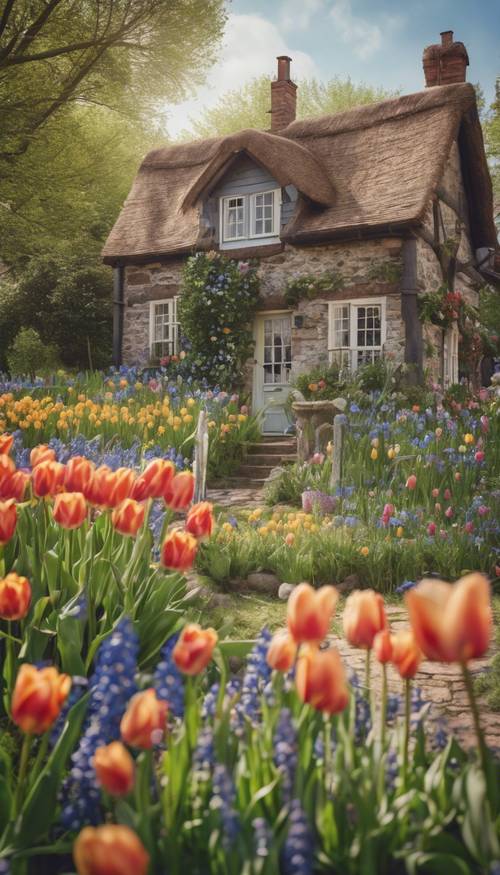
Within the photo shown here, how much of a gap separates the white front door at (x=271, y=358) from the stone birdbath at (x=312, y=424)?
462 cm

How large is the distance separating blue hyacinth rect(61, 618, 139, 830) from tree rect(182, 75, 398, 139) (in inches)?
1094

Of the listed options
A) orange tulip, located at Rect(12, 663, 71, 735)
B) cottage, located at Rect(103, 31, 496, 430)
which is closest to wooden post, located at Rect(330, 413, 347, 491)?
cottage, located at Rect(103, 31, 496, 430)

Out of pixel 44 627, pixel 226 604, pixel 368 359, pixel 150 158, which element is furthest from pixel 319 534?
pixel 150 158

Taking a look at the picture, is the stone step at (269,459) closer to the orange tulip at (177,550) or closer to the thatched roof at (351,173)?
the thatched roof at (351,173)

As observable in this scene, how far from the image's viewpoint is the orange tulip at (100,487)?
238cm

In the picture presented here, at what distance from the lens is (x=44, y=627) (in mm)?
2688

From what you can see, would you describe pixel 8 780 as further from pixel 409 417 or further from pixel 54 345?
pixel 54 345

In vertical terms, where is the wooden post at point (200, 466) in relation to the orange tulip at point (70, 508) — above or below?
below

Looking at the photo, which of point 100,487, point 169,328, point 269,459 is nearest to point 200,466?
point 269,459

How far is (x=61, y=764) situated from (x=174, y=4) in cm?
1543

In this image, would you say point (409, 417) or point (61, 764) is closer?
point (61, 764)

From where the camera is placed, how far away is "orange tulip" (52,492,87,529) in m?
2.35

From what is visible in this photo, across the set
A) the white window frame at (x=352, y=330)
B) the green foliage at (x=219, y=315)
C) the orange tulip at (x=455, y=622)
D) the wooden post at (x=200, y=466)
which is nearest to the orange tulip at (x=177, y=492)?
the orange tulip at (x=455, y=622)

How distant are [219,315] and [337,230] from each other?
2.70 meters
